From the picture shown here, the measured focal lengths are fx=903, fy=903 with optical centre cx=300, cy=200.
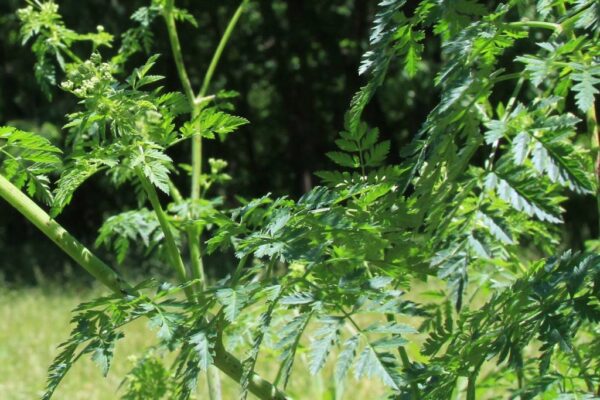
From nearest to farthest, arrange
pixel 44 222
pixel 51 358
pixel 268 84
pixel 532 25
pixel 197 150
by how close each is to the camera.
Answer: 1. pixel 532 25
2. pixel 44 222
3. pixel 197 150
4. pixel 51 358
5. pixel 268 84

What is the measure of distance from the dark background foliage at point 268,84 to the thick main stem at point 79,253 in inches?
366

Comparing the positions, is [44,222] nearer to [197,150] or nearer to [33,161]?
[33,161]

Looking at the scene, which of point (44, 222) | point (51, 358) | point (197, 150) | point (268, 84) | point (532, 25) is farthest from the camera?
point (268, 84)

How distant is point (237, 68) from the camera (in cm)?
1208

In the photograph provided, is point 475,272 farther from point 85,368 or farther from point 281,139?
point 281,139

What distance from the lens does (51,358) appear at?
226 inches

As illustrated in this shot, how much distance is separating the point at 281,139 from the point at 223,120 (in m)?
11.9

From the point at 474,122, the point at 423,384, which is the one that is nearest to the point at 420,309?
the point at 423,384

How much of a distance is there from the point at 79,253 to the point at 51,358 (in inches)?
190

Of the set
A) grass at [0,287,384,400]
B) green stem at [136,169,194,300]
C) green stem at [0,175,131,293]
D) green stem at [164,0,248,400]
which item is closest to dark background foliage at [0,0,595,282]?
grass at [0,287,384,400]

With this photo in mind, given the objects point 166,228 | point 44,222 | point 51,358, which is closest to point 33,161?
point 44,222

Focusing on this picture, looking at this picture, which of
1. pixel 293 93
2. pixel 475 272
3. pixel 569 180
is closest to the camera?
pixel 569 180

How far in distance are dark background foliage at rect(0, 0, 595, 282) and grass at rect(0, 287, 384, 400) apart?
2.44 metres

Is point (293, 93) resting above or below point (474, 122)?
below
